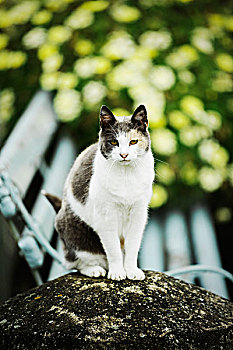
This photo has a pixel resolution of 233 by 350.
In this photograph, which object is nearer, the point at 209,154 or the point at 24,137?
the point at 24,137

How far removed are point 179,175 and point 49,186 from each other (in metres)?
1.13

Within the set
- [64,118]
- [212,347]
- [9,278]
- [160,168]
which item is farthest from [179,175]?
[212,347]

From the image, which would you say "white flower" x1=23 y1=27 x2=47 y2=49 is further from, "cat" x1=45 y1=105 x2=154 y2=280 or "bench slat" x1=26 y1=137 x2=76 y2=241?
"cat" x1=45 y1=105 x2=154 y2=280

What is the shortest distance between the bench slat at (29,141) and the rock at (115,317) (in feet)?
2.33

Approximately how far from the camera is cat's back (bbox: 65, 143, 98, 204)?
53.4 inches

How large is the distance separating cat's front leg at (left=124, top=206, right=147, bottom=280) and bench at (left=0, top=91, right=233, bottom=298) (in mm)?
356

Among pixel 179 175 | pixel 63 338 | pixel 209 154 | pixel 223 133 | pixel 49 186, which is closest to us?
pixel 63 338

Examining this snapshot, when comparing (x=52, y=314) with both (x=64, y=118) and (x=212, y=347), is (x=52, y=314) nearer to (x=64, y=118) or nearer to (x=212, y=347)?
(x=212, y=347)

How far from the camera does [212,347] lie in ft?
3.59

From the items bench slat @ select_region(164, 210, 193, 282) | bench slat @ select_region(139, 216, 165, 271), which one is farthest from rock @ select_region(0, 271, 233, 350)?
bench slat @ select_region(164, 210, 193, 282)

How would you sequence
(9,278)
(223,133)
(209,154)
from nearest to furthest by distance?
1. (9,278)
2. (209,154)
3. (223,133)

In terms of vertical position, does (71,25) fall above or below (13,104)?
above

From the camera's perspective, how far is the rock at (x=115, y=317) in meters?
1.05

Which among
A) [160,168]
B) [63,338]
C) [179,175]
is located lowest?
[179,175]
